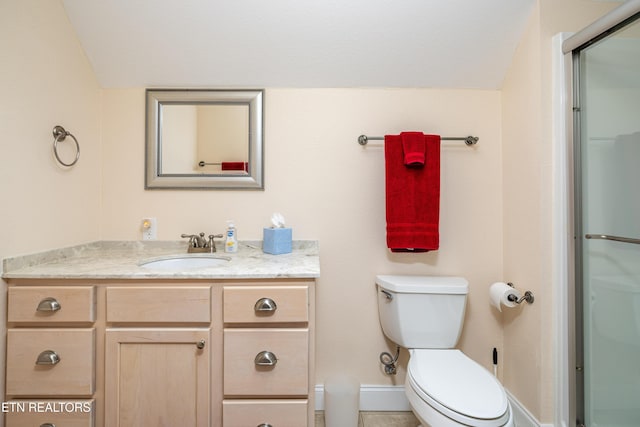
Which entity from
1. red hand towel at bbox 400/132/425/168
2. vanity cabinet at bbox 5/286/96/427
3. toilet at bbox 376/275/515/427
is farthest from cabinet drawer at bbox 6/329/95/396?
red hand towel at bbox 400/132/425/168

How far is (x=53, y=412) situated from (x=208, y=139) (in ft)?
4.21

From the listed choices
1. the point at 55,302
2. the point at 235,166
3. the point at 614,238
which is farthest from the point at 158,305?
the point at 614,238

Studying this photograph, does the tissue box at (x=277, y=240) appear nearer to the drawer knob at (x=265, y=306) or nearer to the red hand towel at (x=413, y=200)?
the drawer knob at (x=265, y=306)

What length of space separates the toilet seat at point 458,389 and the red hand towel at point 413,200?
1.67 ft

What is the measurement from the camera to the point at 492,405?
967 mm

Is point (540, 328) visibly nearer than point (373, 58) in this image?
Yes

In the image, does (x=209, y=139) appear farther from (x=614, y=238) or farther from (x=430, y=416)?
(x=614, y=238)

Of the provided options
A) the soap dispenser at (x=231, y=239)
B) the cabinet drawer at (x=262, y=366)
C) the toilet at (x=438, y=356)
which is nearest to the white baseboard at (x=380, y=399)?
the toilet at (x=438, y=356)

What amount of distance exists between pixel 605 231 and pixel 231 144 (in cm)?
173

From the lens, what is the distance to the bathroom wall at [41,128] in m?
1.08

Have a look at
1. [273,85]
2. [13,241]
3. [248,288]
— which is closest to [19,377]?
[13,241]

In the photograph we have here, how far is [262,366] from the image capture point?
3.40ft

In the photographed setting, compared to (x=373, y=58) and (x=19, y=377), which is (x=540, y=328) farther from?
(x=19, y=377)

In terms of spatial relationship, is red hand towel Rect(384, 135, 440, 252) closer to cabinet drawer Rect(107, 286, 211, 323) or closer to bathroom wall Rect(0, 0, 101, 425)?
cabinet drawer Rect(107, 286, 211, 323)
